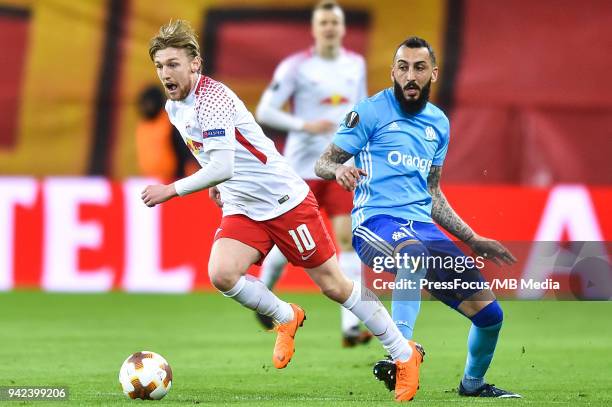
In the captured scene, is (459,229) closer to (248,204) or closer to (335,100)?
(248,204)

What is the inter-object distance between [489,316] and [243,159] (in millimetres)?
1579

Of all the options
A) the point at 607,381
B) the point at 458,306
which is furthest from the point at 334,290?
the point at 607,381

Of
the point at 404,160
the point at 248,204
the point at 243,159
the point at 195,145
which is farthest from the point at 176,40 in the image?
the point at 404,160

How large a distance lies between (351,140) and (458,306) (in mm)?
1064

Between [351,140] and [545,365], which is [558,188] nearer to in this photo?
[545,365]

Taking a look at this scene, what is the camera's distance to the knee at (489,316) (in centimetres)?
697

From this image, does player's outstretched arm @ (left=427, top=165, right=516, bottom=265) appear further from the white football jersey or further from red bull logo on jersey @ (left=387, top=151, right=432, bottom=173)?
the white football jersey

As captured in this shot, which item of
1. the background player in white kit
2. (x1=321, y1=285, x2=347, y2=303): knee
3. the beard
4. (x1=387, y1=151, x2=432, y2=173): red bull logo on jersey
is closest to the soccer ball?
(x1=321, y1=285, x2=347, y2=303): knee

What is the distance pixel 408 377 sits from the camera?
686 cm

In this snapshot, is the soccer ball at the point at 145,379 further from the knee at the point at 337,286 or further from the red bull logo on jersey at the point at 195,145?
the red bull logo on jersey at the point at 195,145

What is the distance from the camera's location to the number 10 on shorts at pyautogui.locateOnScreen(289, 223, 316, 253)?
729cm

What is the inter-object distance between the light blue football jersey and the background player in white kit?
3.01 m

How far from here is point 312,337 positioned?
10383 mm

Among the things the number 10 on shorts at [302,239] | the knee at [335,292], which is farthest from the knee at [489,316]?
the number 10 on shorts at [302,239]
